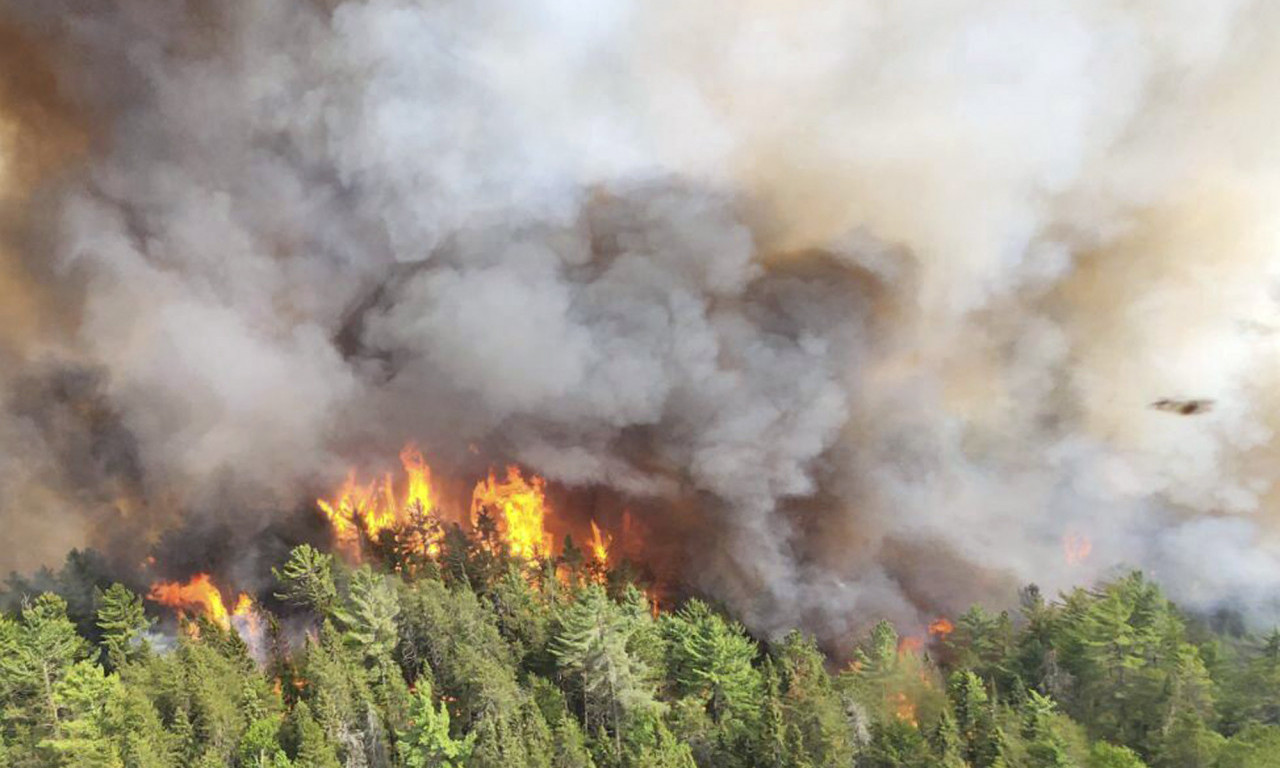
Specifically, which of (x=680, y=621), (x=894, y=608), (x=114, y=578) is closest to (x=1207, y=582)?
(x=894, y=608)

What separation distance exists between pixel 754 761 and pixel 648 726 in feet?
11.5

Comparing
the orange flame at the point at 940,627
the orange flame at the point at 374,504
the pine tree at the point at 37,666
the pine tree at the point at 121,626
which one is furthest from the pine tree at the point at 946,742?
the orange flame at the point at 374,504

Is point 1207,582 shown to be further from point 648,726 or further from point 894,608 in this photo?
point 648,726

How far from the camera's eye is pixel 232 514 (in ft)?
173

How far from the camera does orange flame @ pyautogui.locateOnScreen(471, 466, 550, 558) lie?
50.8 meters

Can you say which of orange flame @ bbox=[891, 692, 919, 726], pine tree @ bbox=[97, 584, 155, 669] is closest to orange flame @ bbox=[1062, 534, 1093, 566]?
orange flame @ bbox=[891, 692, 919, 726]

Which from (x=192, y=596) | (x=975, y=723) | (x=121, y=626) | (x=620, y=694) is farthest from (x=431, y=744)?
(x=192, y=596)

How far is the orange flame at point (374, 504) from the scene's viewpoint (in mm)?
51863

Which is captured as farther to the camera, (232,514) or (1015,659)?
(232,514)

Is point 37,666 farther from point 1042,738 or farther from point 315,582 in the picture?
point 1042,738

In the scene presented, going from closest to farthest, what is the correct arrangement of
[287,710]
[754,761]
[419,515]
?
[754,761], [287,710], [419,515]

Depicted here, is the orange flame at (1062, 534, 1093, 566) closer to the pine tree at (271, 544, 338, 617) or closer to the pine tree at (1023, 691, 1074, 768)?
the pine tree at (1023, 691, 1074, 768)

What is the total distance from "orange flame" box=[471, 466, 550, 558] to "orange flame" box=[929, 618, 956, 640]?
2209cm

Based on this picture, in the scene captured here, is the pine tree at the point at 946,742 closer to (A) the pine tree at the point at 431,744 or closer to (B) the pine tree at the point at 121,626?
(A) the pine tree at the point at 431,744
